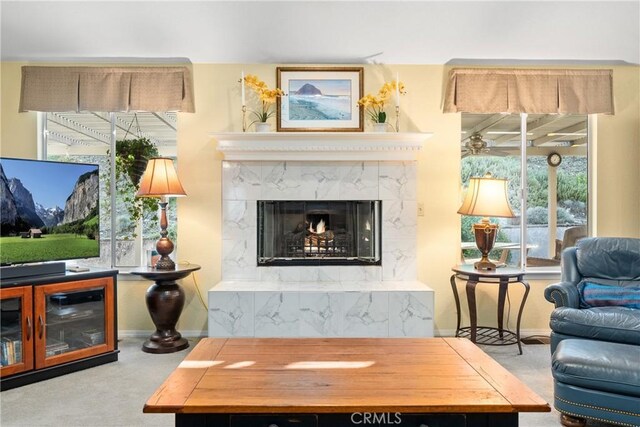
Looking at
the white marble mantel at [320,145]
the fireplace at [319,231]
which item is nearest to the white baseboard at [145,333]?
the fireplace at [319,231]

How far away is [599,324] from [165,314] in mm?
3254

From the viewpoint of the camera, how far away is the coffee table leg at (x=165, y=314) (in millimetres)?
3812

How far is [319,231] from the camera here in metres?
4.40

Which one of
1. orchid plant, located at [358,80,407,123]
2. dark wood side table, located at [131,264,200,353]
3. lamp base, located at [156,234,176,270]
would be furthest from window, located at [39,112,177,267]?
orchid plant, located at [358,80,407,123]

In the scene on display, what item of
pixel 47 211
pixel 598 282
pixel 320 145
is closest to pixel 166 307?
pixel 47 211

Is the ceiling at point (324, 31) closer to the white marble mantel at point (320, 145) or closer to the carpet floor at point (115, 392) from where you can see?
the white marble mantel at point (320, 145)

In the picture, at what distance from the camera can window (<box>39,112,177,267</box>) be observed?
441 cm

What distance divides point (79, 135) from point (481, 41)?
394 centimetres

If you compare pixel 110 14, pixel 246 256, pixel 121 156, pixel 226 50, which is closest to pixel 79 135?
pixel 121 156

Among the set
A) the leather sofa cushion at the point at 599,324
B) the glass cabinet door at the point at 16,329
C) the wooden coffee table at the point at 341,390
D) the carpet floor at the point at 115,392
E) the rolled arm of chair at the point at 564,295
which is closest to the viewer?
the wooden coffee table at the point at 341,390

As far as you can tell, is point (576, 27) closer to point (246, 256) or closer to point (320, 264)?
point (320, 264)

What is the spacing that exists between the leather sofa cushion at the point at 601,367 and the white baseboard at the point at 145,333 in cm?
305

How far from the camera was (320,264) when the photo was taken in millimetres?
4312

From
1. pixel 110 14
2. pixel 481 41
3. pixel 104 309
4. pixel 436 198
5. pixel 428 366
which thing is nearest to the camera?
pixel 428 366
